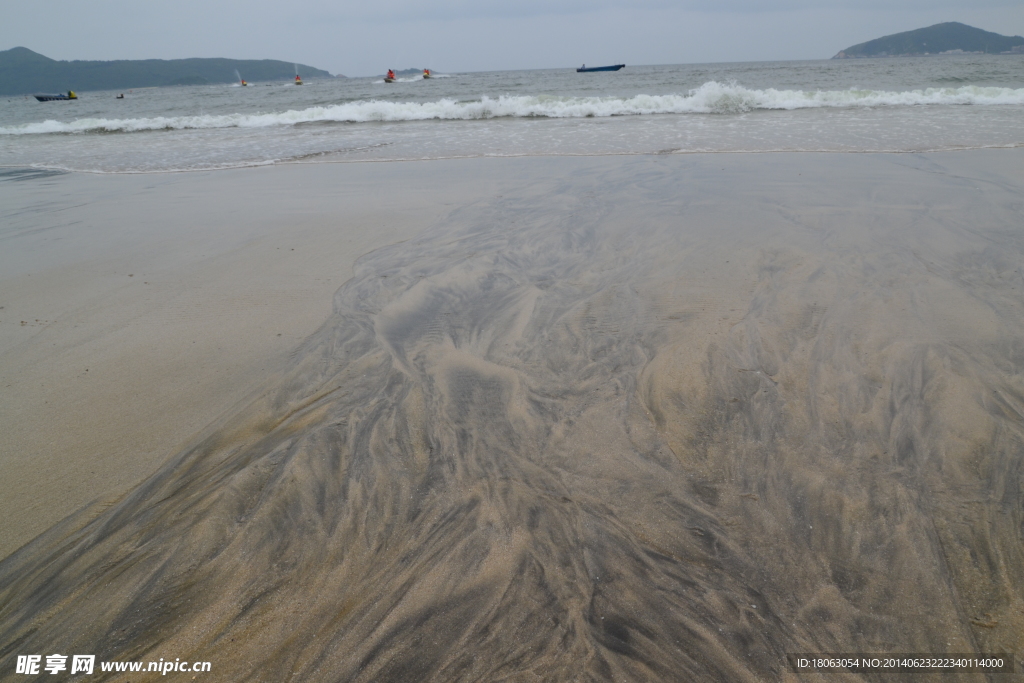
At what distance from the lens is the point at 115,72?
10238cm

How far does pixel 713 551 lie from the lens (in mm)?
1698

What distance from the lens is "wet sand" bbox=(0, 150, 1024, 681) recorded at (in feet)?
4.84

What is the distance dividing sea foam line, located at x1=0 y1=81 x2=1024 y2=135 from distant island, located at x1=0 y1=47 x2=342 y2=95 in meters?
93.3

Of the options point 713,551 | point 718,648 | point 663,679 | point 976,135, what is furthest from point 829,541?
point 976,135

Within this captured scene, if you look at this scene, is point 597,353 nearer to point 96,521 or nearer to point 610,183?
point 96,521

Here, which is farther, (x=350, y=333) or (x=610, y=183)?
(x=610, y=183)

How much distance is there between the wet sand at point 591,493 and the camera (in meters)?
1.47

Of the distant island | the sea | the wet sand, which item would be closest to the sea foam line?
the sea

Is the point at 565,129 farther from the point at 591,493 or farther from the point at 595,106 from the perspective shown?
the point at 591,493

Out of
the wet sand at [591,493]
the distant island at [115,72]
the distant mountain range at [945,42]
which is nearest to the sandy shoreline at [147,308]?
the wet sand at [591,493]

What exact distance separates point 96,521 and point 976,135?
13188mm

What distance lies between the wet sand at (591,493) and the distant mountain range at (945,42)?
135m

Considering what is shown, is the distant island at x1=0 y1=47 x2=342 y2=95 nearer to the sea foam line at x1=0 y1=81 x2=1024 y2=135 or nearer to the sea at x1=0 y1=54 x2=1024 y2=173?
the sea foam line at x1=0 y1=81 x2=1024 y2=135

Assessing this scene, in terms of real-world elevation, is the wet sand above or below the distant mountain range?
below
